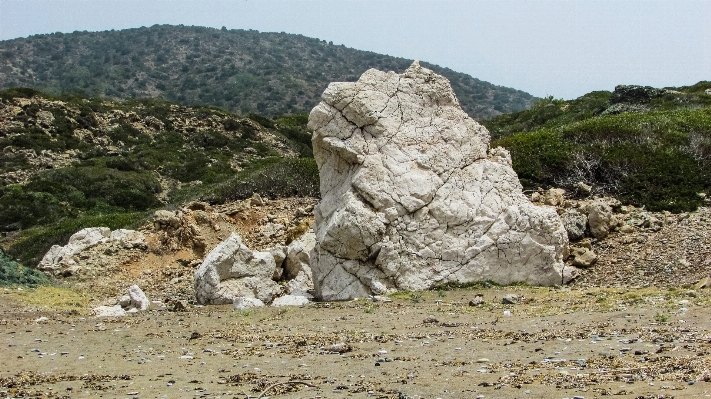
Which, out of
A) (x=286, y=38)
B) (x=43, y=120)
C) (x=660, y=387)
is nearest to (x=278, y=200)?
(x=660, y=387)

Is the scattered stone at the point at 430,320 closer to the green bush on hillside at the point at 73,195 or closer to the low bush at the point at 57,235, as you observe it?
the low bush at the point at 57,235

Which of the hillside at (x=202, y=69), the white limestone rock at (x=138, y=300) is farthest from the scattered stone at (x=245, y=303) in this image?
the hillside at (x=202, y=69)

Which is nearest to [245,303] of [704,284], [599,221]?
[704,284]

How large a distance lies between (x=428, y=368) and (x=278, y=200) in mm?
14122

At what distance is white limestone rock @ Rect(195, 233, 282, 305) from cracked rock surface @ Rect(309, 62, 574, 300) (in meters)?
1.13

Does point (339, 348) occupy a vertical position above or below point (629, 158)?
below

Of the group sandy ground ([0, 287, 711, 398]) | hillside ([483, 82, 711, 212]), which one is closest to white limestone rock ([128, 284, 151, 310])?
sandy ground ([0, 287, 711, 398])

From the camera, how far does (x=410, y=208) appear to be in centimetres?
1259

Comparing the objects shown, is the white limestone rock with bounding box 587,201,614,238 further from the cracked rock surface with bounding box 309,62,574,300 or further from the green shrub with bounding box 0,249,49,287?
the green shrub with bounding box 0,249,49,287

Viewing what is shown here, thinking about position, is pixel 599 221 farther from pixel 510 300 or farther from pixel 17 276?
pixel 17 276

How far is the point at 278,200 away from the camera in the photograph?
806 inches

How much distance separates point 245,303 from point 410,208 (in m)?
3.39

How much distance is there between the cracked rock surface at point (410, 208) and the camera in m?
12.3

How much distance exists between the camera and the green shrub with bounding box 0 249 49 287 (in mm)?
14973
